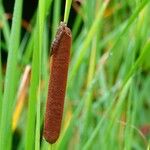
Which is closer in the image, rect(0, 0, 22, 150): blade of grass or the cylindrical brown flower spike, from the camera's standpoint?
the cylindrical brown flower spike

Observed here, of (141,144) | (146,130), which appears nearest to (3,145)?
(146,130)

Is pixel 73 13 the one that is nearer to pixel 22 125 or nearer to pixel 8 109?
pixel 22 125

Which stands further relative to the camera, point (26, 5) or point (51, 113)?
point (26, 5)

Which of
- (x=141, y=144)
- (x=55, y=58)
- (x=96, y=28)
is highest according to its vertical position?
(x=96, y=28)

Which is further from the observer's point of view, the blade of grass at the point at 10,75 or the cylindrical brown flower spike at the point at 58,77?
the blade of grass at the point at 10,75

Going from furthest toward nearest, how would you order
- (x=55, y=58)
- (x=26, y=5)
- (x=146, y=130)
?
(x=26, y=5)
(x=146, y=130)
(x=55, y=58)

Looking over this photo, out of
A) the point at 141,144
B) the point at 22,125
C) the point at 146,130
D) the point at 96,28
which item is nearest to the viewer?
the point at 96,28

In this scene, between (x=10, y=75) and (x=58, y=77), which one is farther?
(x=10, y=75)

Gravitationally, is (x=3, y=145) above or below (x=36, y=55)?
below
